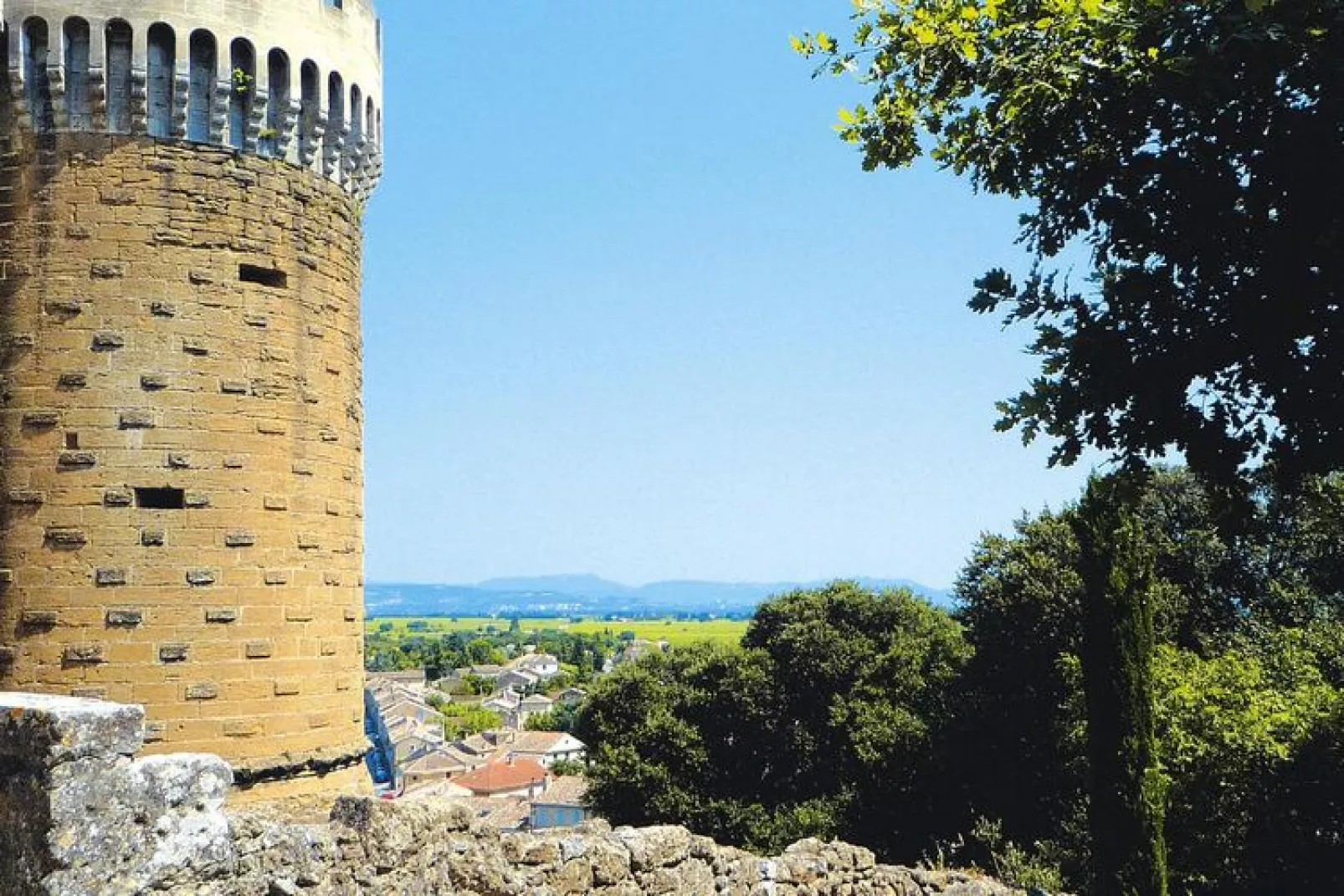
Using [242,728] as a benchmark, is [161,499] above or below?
above

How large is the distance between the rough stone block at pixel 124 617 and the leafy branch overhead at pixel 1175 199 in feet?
28.2

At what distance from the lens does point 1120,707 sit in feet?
52.2

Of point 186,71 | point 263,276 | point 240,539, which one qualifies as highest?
point 186,71

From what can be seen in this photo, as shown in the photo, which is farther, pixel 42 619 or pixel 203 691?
pixel 203 691

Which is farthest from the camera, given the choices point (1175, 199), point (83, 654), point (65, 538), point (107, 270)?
point (107, 270)

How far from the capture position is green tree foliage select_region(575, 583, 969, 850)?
2753 centimetres

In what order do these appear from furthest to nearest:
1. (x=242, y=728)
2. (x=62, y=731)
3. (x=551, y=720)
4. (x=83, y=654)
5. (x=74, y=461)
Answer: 1. (x=551, y=720)
2. (x=242, y=728)
3. (x=74, y=461)
4. (x=83, y=654)
5. (x=62, y=731)

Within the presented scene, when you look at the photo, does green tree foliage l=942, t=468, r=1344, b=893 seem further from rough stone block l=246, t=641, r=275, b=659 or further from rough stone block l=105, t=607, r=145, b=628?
rough stone block l=105, t=607, r=145, b=628

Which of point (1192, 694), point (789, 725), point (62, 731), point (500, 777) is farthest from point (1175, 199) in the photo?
point (500, 777)

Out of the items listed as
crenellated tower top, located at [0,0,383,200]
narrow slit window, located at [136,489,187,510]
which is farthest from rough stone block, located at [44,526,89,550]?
crenellated tower top, located at [0,0,383,200]

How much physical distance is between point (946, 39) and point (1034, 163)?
1.07 meters

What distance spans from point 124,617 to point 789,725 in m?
21.3

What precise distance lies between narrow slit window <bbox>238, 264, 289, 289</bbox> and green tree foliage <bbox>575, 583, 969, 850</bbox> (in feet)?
61.0

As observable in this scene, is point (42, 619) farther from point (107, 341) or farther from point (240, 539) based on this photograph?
point (107, 341)
